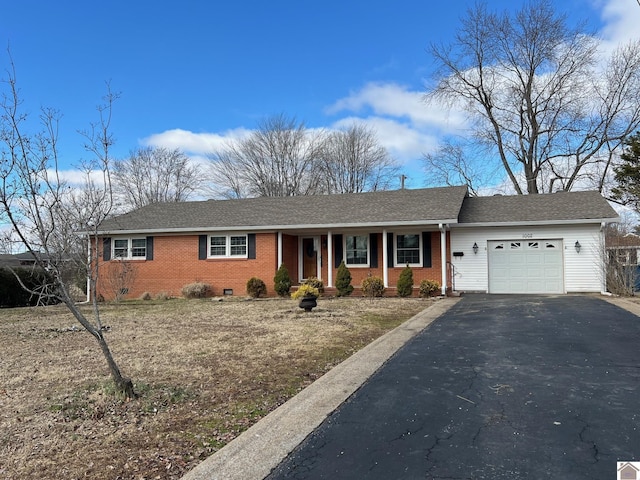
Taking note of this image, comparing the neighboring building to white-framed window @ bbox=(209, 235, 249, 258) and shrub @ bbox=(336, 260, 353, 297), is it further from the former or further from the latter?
shrub @ bbox=(336, 260, 353, 297)

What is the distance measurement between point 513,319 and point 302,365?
227 inches

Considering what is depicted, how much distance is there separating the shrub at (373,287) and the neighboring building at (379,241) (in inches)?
29.2

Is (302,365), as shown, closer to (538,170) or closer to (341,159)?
(538,170)

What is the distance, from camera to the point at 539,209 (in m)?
17.8

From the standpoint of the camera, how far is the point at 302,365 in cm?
639

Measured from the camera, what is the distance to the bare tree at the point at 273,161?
38500mm

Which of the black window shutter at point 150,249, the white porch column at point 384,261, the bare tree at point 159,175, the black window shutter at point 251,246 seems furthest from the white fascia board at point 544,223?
the bare tree at point 159,175

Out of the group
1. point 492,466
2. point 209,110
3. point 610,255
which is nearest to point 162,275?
point 209,110

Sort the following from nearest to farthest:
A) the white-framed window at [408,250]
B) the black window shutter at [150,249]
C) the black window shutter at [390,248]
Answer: the white-framed window at [408,250], the black window shutter at [390,248], the black window shutter at [150,249]

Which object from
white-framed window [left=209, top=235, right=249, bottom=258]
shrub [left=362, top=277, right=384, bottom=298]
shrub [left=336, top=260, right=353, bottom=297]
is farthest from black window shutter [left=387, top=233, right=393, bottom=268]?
white-framed window [left=209, top=235, right=249, bottom=258]

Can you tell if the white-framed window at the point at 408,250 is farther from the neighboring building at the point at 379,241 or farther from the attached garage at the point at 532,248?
the attached garage at the point at 532,248

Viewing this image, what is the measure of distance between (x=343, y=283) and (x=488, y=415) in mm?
13335

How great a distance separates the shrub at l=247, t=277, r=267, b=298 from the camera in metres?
18.1

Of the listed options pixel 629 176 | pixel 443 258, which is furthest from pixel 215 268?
pixel 629 176
